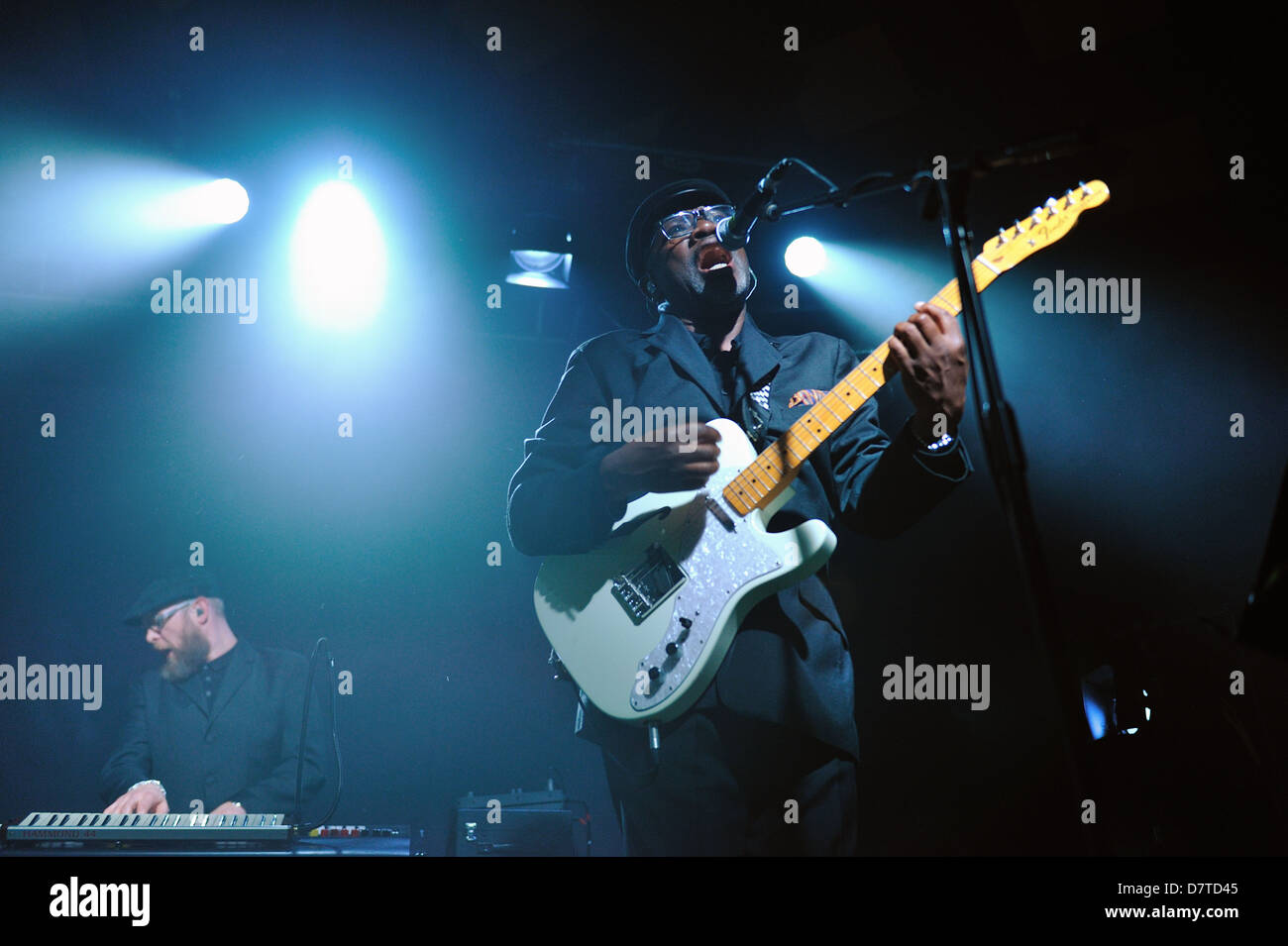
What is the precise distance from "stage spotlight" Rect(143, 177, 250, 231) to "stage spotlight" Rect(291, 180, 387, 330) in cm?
22

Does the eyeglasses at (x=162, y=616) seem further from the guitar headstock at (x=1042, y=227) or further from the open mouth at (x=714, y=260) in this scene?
the guitar headstock at (x=1042, y=227)

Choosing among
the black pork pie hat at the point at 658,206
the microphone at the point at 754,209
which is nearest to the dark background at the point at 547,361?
the black pork pie hat at the point at 658,206

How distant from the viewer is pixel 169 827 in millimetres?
2533

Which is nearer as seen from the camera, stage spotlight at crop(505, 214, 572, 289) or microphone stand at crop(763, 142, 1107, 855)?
microphone stand at crop(763, 142, 1107, 855)

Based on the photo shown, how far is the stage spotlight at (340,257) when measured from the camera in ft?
12.0

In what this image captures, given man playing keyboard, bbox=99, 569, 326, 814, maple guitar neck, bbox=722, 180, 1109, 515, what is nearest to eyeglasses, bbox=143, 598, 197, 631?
man playing keyboard, bbox=99, 569, 326, 814

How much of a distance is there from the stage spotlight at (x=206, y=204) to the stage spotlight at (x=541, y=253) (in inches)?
40.3

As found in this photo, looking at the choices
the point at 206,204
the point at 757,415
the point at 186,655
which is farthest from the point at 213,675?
the point at 757,415

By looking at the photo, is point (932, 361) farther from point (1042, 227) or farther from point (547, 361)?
point (547, 361)

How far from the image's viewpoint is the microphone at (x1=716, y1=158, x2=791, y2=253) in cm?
221

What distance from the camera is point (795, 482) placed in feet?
9.33

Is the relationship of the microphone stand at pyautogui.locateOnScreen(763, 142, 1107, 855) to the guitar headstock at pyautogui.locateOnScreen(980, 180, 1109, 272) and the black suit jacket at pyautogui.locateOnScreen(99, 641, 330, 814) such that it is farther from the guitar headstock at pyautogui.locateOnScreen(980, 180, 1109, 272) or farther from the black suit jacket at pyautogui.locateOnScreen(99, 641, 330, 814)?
the black suit jacket at pyautogui.locateOnScreen(99, 641, 330, 814)

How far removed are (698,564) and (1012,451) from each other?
1055 millimetres

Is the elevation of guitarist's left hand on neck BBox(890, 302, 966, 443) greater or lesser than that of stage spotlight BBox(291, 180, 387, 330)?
lesser
